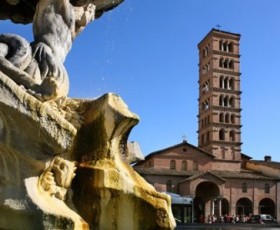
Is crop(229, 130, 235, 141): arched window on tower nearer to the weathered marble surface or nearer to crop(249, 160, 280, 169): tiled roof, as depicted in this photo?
crop(249, 160, 280, 169): tiled roof

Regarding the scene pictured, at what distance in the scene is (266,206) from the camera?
76.3 m

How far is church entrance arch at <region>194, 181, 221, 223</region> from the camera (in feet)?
225

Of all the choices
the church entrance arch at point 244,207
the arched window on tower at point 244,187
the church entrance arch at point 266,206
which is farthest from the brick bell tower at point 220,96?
the church entrance arch at point 266,206

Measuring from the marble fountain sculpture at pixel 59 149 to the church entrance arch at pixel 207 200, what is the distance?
2560 inches

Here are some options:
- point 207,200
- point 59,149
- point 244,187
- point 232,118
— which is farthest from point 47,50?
point 232,118

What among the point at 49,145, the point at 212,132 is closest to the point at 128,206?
the point at 49,145

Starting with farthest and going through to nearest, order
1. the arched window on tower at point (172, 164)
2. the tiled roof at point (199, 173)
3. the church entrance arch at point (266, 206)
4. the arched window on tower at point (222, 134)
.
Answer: the arched window on tower at point (222, 134), the church entrance arch at point (266, 206), the arched window on tower at point (172, 164), the tiled roof at point (199, 173)

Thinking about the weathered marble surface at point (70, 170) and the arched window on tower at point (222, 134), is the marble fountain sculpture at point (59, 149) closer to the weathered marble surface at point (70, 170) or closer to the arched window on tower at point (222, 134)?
the weathered marble surface at point (70, 170)

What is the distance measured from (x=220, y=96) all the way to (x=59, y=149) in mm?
83789

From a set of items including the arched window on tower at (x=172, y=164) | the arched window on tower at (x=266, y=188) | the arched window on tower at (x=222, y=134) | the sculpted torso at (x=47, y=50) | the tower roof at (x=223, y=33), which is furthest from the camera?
the tower roof at (x=223, y=33)

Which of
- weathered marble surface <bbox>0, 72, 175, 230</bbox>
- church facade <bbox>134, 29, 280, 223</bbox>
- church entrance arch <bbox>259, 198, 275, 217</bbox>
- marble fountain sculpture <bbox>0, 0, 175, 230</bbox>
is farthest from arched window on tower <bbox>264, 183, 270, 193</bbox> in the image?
weathered marble surface <bbox>0, 72, 175, 230</bbox>

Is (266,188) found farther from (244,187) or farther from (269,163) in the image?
(269,163)

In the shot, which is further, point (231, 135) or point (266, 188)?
point (231, 135)

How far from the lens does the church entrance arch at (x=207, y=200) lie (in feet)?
225
